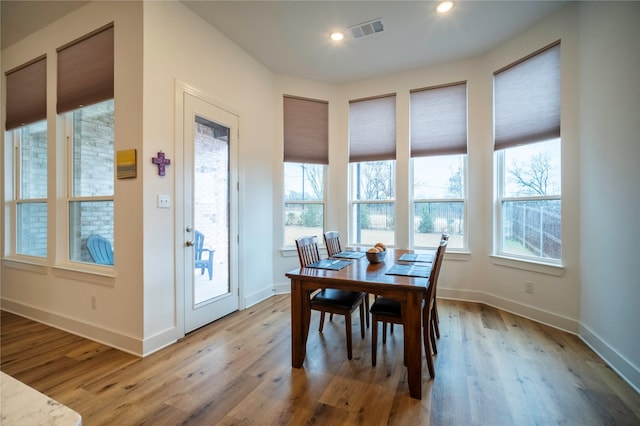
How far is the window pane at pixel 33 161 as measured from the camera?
10.7 feet

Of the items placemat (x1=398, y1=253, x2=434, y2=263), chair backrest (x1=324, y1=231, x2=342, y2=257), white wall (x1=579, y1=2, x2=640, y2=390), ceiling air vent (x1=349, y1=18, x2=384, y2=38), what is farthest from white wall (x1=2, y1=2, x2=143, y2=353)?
white wall (x1=579, y1=2, x2=640, y2=390)

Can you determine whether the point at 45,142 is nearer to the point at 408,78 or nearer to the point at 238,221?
the point at 238,221

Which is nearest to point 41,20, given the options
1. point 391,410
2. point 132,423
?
point 132,423

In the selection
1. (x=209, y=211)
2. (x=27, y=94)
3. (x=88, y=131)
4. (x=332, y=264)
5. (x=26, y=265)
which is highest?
(x=27, y=94)

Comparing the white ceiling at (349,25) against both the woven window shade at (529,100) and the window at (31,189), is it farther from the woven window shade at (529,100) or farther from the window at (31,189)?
the window at (31,189)

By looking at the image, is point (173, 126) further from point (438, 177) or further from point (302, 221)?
point (438, 177)

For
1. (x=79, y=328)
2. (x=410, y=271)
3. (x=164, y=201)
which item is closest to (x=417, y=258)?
(x=410, y=271)

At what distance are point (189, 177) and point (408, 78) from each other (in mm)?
3149

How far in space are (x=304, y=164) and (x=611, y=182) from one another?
327cm

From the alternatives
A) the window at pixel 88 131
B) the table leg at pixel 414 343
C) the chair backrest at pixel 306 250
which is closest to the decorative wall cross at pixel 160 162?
the window at pixel 88 131

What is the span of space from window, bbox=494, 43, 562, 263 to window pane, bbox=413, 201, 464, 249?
460mm

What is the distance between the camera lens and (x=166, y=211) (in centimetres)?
254

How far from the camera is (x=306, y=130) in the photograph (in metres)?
4.19

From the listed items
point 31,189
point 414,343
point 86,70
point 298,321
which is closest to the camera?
point 414,343
